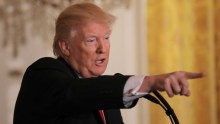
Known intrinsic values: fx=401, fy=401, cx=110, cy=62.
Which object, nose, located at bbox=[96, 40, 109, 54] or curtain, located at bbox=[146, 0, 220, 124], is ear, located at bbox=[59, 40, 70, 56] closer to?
nose, located at bbox=[96, 40, 109, 54]

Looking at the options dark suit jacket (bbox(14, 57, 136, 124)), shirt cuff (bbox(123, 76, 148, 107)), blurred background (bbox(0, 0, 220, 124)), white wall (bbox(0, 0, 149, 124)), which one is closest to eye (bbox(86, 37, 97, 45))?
dark suit jacket (bbox(14, 57, 136, 124))

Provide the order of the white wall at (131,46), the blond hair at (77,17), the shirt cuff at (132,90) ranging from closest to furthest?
the shirt cuff at (132,90), the blond hair at (77,17), the white wall at (131,46)

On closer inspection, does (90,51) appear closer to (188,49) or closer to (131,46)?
(131,46)

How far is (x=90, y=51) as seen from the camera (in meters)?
1.18

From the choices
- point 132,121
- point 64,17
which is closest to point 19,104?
point 64,17

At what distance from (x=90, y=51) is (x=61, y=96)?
0.33m

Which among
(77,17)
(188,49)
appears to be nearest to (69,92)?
(77,17)

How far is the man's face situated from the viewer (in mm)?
1156

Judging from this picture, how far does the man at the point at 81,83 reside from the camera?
806 mm

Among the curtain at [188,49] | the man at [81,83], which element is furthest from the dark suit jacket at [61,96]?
the curtain at [188,49]

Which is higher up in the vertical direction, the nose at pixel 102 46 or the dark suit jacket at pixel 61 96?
the nose at pixel 102 46

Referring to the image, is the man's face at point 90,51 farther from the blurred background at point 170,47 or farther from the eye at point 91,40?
the blurred background at point 170,47

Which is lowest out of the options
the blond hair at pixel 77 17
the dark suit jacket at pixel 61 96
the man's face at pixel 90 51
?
the dark suit jacket at pixel 61 96

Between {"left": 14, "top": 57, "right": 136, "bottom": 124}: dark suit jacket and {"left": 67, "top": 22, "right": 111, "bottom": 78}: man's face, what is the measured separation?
7 cm
